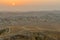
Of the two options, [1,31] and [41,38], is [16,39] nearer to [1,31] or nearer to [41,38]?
[41,38]

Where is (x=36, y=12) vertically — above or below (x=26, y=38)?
below

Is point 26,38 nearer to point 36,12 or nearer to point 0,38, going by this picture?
point 0,38

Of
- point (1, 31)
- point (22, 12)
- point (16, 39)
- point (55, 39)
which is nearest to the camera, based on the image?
point (16, 39)

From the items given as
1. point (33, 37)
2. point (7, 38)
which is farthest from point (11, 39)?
point (33, 37)

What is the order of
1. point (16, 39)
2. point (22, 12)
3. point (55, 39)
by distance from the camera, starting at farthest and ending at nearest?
point (22, 12) < point (55, 39) < point (16, 39)

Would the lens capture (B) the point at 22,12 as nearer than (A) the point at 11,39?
No

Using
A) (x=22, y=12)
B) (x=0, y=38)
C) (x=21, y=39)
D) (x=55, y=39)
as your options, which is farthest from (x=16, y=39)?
(x=22, y=12)

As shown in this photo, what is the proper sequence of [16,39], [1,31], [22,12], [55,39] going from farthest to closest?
[22,12] < [1,31] < [55,39] < [16,39]

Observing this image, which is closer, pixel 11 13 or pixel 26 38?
pixel 26 38

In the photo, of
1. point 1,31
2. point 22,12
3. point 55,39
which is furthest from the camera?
point 22,12
